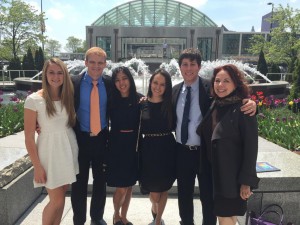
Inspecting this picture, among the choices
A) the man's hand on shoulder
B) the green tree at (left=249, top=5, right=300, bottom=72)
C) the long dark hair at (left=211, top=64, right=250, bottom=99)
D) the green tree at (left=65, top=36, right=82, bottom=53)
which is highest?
the green tree at (left=65, top=36, right=82, bottom=53)

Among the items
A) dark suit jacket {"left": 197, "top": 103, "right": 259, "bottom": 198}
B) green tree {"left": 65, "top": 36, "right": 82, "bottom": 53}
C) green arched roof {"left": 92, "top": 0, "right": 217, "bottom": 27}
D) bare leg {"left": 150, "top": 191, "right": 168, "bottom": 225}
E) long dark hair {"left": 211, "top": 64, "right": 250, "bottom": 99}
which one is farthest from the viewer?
green tree {"left": 65, "top": 36, "right": 82, "bottom": 53}

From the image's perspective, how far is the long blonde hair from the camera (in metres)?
2.71

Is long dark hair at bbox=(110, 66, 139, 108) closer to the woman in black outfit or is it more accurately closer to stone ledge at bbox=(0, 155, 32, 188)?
the woman in black outfit

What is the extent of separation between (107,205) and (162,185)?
4.04 feet

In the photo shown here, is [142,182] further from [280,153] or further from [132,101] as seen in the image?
[280,153]

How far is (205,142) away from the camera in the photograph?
276 centimetres

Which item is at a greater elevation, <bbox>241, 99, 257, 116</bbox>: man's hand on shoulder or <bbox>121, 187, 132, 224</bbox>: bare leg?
<bbox>241, 99, 257, 116</bbox>: man's hand on shoulder

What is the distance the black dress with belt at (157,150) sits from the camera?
9.97 ft

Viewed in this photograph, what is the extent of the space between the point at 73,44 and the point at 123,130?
9575 cm

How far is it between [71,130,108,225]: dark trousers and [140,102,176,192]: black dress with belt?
49 centimetres

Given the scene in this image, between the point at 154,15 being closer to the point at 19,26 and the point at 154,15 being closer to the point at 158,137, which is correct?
the point at 19,26

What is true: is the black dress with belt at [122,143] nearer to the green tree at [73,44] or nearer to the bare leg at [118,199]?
the bare leg at [118,199]

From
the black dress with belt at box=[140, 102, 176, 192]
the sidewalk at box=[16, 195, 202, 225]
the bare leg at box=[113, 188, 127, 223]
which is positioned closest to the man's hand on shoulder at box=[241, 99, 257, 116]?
the black dress with belt at box=[140, 102, 176, 192]

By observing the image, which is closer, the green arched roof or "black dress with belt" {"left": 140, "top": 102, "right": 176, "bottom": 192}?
"black dress with belt" {"left": 140, "top": 102, "right": 176, "bottom": 192}
